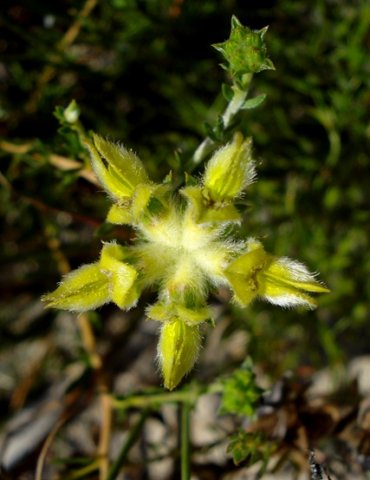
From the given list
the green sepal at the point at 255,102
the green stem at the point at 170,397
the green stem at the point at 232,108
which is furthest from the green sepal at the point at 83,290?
the green stem at the point at 170,397

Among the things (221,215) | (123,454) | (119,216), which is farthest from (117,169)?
(123,454)

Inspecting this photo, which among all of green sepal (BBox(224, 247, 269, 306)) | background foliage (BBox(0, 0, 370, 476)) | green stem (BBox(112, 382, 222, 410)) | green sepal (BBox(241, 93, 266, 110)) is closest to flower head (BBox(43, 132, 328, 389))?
green sepal (BBox(224, 247, 269, 306))

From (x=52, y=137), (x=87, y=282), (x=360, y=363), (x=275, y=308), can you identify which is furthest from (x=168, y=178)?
(x=360, y=363)

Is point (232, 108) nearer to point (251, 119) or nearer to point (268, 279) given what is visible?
point (268, 279)

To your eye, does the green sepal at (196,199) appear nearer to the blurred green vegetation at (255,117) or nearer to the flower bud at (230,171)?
the flower bud at (230,171)

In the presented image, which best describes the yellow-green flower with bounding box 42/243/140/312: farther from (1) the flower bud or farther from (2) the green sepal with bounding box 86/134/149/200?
(1) the flower bud

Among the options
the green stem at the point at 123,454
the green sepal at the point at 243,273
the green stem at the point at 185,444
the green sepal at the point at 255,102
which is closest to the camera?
the green sepal at the point at 243,273
